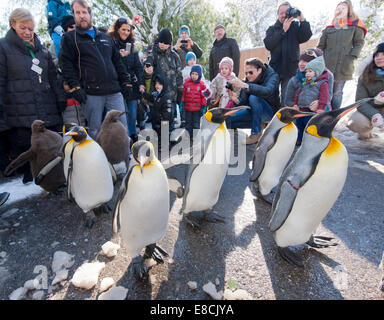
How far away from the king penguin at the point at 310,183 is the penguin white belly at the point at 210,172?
1.56 feet

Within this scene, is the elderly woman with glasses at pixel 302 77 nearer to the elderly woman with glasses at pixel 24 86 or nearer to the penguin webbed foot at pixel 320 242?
the penguin webbed foot at pixel 320 242

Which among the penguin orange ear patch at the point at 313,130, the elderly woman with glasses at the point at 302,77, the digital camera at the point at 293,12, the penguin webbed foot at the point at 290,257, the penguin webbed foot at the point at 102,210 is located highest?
the digital camera at the point at 293,12

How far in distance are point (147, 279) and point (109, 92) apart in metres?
1.94

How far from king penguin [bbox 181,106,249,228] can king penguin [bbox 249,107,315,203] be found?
0.41 m

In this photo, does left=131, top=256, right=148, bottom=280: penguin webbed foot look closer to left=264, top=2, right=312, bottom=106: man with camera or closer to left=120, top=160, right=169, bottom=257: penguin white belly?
left=120, top=160, right=169, bottom=257: penguin white belly

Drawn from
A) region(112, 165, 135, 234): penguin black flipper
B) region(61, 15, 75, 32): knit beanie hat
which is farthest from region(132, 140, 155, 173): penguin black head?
region(61, 15, 75, 32): knit beanie hat

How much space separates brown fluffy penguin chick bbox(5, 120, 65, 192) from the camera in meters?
1.99

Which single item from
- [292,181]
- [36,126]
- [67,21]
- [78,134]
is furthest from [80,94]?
[292,181]

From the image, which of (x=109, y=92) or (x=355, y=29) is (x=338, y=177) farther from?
(x=355, y=29)

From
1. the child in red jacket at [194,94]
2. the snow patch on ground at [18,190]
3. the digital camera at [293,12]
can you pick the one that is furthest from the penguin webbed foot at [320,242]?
the digital camera at [293,12]

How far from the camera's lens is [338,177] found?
4.06ft

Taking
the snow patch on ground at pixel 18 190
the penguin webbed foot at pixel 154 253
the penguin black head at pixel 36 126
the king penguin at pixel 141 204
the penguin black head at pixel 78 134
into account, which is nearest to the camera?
the king penguin at pixel 141 204

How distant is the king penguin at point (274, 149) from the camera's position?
193 centimetres
